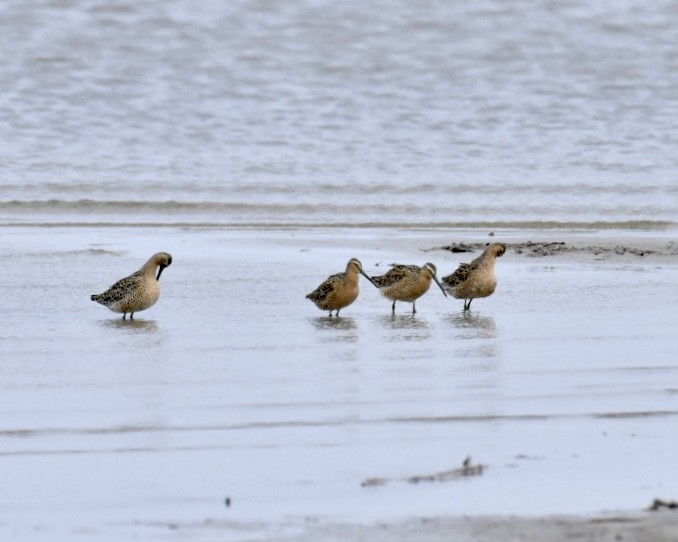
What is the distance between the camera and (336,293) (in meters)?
10.9

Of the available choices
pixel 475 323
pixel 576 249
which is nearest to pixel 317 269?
pixel 576 249

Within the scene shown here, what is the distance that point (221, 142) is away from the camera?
24.6m

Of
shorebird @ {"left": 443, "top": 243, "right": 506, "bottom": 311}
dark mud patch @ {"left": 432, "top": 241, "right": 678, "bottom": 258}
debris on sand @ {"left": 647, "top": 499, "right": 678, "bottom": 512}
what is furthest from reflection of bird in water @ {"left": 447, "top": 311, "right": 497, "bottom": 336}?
debris on sand @ {"left": 647, "top": 499, "right": 678, "bottom": 512}

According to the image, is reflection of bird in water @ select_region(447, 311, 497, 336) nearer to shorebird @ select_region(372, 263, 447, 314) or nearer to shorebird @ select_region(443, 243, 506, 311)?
shorebird @ select_region(443, 243, 506, 311)

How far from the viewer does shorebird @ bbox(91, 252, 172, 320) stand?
1062 centimetres

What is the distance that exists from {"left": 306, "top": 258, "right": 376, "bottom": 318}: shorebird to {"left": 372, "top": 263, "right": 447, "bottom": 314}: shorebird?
23 cm

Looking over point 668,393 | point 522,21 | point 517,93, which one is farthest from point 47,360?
point 522,21

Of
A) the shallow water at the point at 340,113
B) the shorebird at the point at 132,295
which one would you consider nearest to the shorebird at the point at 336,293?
the shorebird at the point at 132,295

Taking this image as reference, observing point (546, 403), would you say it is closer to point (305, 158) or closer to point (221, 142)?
point (305, 158)

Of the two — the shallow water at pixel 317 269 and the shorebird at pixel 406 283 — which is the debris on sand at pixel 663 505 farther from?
the shorebird at pixel 406 283

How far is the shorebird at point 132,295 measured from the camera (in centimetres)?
1062

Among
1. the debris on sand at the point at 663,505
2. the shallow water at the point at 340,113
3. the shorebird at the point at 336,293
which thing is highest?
the shallow water at the point at 340,113

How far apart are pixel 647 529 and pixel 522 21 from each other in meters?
32.3

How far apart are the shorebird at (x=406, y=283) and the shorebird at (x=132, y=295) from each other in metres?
1.59
